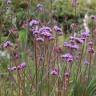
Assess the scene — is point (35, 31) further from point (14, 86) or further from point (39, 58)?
point (14, 86)

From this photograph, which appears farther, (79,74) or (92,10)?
(92,10)

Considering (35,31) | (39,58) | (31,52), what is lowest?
(31,52)

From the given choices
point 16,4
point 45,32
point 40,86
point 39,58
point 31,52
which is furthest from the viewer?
point 16,4

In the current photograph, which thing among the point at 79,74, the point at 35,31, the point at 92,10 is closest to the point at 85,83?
the point at 79,74

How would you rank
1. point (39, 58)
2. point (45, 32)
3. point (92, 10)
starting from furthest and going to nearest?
1. point (92, 10)
2. point (39, 58)
3. point (45, 32)

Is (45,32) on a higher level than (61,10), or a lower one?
higher

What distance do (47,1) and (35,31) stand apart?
13.2 feet

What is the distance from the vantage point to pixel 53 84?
3.39 m

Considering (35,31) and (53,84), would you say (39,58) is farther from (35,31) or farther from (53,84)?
(35,31)

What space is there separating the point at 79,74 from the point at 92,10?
4.62 m

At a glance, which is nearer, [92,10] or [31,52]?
[31,52]

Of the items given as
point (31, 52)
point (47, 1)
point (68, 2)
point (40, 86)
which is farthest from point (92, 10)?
point (40, 86)

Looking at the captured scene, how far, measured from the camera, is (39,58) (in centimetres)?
337

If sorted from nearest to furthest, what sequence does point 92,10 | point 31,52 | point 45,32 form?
point 45,32 < point 31,52 < point 92,10
